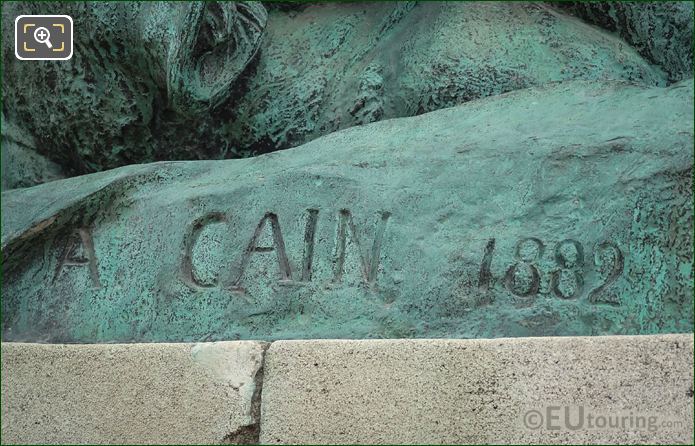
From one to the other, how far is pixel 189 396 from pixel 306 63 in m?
1.04

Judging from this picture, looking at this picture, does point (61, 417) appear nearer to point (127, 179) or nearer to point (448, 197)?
point (127, 179)

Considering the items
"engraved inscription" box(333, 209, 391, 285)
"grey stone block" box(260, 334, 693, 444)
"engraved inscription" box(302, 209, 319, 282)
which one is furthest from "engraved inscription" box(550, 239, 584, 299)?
"engraved inscription" box(302, 209, 319, 282)

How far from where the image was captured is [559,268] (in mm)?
2074

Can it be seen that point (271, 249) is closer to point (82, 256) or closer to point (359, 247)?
point (359, 247)

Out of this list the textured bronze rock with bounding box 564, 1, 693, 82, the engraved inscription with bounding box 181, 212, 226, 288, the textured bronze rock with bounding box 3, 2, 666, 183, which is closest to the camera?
the engraved inscription with bounding box 181, 212, 226, 288

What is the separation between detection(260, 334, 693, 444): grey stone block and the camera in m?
1.80

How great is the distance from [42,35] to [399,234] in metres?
1.06

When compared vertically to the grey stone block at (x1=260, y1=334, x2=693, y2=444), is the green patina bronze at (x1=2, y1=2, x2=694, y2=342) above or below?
above

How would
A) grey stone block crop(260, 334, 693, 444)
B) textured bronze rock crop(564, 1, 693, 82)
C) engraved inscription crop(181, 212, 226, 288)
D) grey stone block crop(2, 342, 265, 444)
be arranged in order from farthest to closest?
1. textured bronze rock crop(564, 1, 693, 82)
2. engraved inscription crop(181, 212, 226, 288)
3. grey stone block crop(2, 342, 265, 444)
4. grey stone block crop(260, 334, 693, 444)

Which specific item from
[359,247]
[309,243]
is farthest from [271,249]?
[359,247]

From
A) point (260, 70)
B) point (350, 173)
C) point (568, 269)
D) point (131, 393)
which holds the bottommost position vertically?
point (131, 393)

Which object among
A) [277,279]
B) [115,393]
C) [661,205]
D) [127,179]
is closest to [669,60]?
[661,205]

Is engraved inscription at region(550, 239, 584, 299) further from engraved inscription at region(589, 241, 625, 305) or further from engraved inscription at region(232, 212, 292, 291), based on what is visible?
engraved inscription at region(232, 212, 292, 291)

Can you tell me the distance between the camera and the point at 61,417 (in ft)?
6.82
